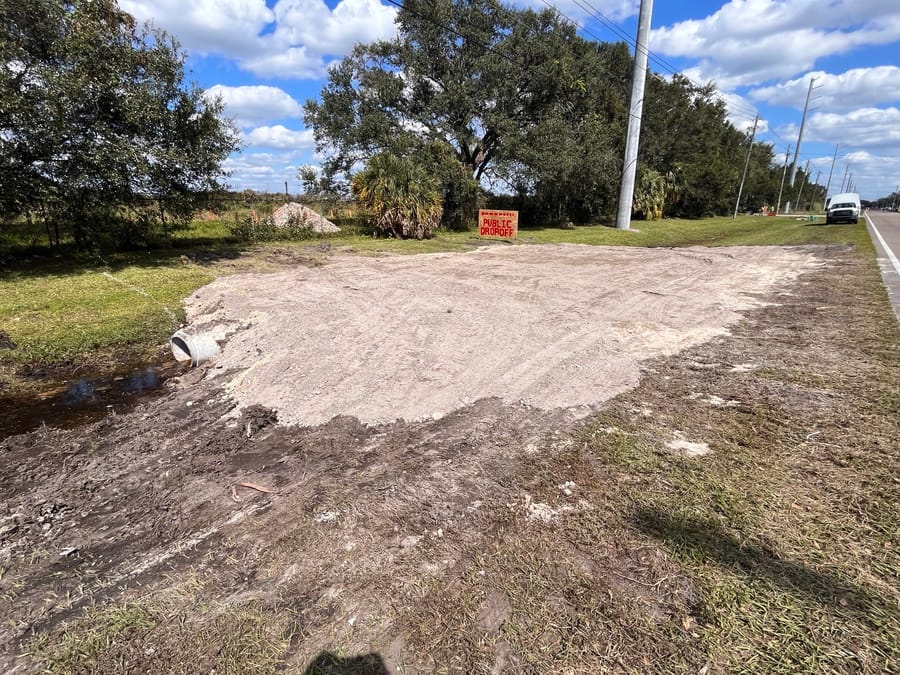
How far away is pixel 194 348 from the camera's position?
4.78 meters

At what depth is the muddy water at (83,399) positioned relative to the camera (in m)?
3.64

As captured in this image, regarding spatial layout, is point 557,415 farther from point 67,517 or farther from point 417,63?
point 417,63

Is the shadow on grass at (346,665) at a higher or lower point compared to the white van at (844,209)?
lower

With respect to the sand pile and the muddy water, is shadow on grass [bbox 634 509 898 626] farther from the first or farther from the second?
the sand pile

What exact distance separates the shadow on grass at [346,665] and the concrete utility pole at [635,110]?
24302 millimetres

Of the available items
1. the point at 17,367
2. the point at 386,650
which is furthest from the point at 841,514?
the point at 17,367

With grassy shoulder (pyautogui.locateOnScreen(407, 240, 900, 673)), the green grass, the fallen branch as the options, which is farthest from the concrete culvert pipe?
grassy shoulder (pyautogui.locateOnScreen(407, 240, 900, 673))

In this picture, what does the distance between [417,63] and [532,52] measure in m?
5.49

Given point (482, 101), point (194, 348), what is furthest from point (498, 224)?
point (194, 348)

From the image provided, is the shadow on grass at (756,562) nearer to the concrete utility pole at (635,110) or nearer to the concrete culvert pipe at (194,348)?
the concrete culvert pipe at (194,348)

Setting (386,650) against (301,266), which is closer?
(386,650)

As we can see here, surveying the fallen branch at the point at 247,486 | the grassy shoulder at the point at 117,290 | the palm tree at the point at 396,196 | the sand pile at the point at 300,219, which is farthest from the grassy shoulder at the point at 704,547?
the sand pile at the point at 300,219

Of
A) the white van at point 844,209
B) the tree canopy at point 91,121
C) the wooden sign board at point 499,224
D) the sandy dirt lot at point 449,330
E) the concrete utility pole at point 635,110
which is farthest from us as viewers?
the white van at point 844,209

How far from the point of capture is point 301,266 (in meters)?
10.4
